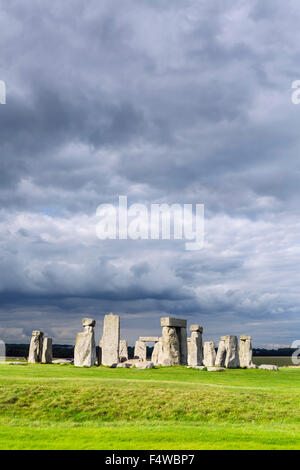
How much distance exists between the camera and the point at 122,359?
38.7 m

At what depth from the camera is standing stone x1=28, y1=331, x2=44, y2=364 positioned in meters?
31.8

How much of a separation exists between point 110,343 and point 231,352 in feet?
27.4

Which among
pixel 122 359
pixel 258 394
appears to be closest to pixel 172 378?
pixel 258 394

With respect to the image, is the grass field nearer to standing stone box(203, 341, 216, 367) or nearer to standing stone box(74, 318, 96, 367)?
standing stone box(74, 318, 96, 367)

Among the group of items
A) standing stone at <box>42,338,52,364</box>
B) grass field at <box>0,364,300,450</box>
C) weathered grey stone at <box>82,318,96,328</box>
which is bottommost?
grass field at <box>0,364,300,450</box>

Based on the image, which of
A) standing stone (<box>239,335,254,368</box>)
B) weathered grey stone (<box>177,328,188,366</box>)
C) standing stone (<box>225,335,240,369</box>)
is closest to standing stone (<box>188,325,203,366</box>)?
weathered grey stone (<box>177,328,188,366</box>)

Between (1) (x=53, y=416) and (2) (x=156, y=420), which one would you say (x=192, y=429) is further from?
(1) (x=53, y=416)

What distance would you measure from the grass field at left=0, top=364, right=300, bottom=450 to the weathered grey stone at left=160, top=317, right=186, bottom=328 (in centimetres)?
1122

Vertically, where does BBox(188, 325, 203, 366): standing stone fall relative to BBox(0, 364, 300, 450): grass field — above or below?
above

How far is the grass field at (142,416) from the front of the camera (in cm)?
1055

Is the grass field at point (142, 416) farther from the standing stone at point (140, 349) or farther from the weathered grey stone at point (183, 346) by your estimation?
the standing stone at point (140, 349)

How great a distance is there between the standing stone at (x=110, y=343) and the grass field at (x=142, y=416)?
12.0 m
